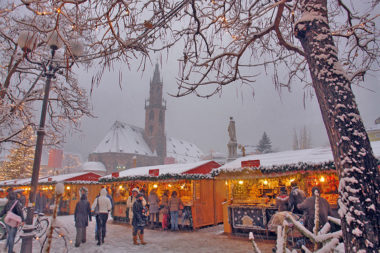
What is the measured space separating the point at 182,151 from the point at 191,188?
185ft

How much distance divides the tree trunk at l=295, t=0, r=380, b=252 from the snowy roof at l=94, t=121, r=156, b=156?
50983 mm

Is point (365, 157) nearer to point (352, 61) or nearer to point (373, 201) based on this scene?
point (373, 201)

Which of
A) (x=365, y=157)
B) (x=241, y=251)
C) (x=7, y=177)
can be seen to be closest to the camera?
(x=365, y=157)

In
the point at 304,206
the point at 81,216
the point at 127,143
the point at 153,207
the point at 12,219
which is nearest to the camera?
the point at 304,206

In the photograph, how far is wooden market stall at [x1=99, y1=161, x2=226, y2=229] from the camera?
11.6 m

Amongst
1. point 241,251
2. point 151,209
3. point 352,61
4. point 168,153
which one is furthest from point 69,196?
point 168,153

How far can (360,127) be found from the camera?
7.98ft

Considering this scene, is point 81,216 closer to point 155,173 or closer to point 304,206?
point 155,173

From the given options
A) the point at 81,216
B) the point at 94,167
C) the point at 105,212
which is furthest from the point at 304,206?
the point at 94,167

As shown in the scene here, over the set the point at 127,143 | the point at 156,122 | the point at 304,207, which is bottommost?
the point at 304,207

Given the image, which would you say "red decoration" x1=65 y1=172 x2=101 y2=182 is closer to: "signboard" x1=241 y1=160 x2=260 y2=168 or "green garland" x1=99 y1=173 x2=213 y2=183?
"green garland" x1=99 y1=173 x2=213 y2=183

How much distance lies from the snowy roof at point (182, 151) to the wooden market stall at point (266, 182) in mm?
51809

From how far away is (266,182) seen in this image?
472 inches

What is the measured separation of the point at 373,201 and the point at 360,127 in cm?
73
